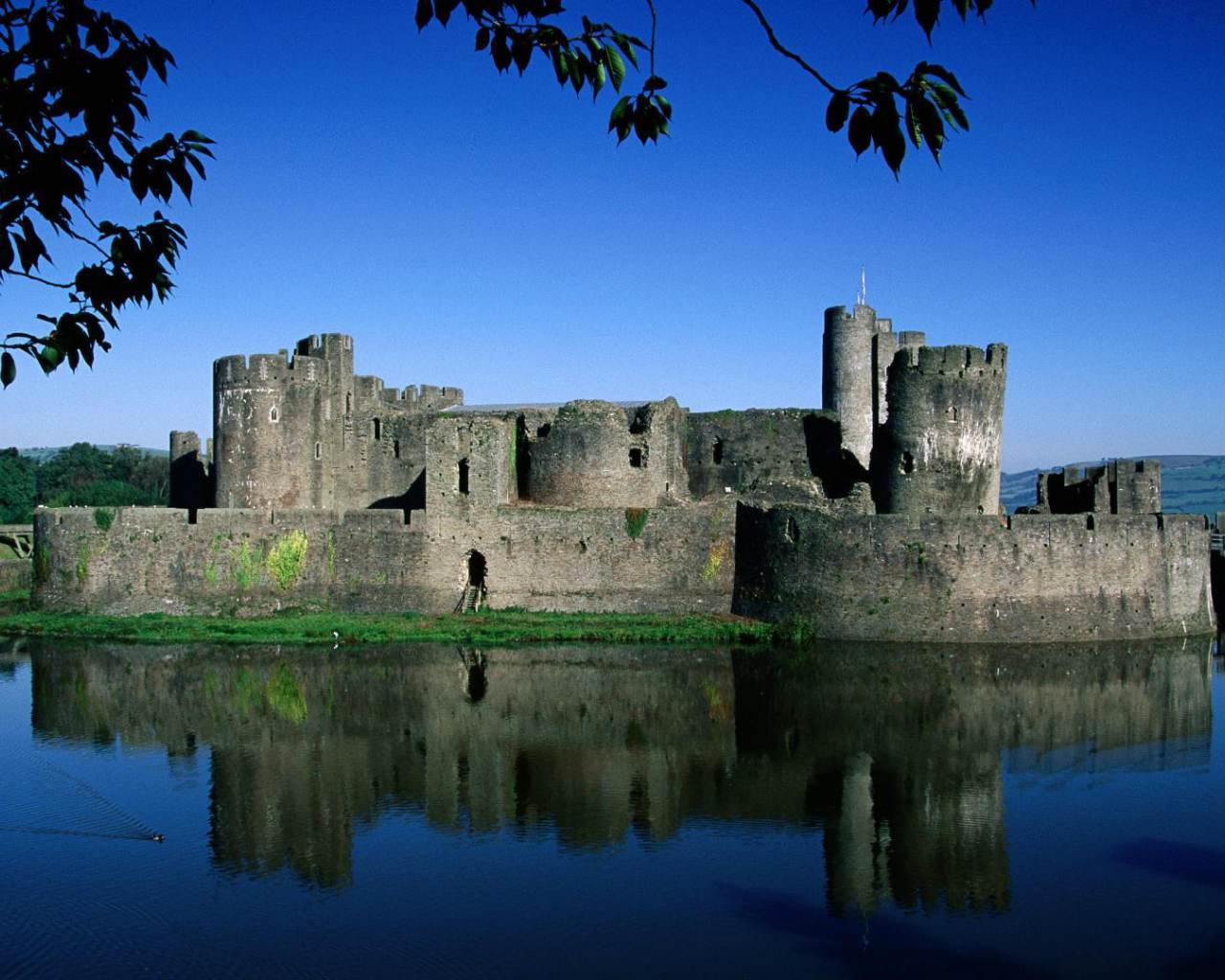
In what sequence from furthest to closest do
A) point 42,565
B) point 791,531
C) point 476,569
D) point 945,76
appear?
1. point 42,565
2. point 476,569
3. point 791,531
4. point 945,76

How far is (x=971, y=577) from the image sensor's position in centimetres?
2556

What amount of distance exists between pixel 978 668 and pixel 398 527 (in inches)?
524

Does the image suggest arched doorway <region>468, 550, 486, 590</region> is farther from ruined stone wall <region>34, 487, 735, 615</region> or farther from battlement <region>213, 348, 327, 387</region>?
battlement <region>213, 348, 327, 387</region>

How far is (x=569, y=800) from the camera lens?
1512 centimetres

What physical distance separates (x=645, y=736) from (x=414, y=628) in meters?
9.53

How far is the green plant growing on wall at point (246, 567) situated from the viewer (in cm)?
2844

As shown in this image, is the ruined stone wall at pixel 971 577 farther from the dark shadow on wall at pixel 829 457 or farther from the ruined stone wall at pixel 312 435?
the ruined stone wall at pixel 312 435

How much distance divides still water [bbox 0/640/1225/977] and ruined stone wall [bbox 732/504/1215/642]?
247 cm

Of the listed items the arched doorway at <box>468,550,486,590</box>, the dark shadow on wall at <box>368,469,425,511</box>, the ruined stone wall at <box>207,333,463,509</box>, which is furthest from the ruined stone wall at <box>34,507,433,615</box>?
the dark shadow on wall at <box>368,469,425,511</box>

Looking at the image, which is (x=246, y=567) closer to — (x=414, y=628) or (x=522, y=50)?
(x=414, y=628)

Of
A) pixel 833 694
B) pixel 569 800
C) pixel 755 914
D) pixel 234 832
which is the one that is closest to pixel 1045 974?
pixel 755 914

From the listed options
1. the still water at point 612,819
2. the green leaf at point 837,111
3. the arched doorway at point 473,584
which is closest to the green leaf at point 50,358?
the green leaf at point 837,111

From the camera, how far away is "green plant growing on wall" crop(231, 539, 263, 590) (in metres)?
28.4

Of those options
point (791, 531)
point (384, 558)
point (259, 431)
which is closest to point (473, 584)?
point (384, 558)
